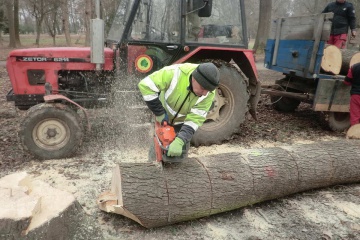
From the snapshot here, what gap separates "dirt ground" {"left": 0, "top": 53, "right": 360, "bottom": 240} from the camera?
2.92 metres

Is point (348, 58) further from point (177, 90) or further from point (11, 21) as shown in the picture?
point (11, 21)

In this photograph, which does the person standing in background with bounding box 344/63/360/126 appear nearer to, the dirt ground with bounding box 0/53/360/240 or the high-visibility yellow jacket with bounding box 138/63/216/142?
the dirt ground with bounding box 0/53/360/240

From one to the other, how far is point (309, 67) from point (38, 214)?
4747 millimetres

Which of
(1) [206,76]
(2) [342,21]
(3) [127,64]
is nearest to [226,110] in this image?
(3) [127,64]

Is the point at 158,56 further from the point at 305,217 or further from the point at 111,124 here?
the point at 305,217

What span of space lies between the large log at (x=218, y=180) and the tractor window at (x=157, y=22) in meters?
1.96

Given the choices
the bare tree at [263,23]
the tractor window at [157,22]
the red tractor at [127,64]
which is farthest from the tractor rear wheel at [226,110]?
the bare tree at [263,23]

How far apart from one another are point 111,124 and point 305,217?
3.42 metres

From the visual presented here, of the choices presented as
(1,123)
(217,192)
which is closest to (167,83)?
(217,192)

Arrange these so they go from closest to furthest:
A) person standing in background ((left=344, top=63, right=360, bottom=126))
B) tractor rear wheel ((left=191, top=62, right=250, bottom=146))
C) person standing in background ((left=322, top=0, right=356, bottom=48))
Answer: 1. tractor rear wheel ((left=191, top=62, right=250, bottom=146))
2. person standing in background ((left=344, top=63, right=360, bottom=126))
3. person standing in background ((left=322, top=0, right=356, bottom=48))

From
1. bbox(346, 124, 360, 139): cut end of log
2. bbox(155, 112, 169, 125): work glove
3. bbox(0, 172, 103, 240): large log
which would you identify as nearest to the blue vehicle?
bbox(346, 124, 360, 139): cut end of log

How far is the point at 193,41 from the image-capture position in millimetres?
4426

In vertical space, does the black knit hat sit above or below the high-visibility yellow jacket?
above

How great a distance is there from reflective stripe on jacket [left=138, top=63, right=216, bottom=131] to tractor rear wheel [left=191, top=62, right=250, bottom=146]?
5.43 feet
